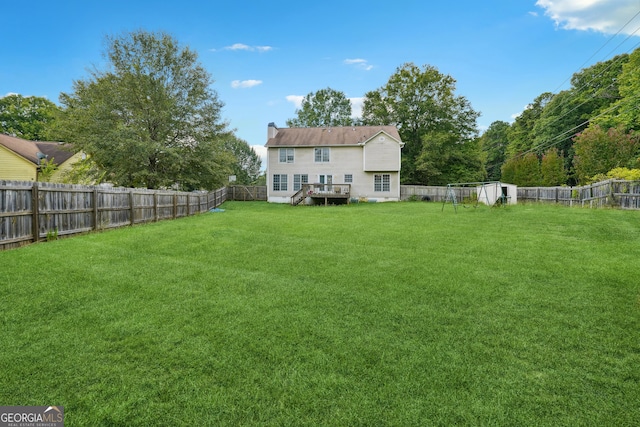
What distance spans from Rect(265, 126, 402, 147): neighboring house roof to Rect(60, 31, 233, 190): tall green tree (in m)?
7.92

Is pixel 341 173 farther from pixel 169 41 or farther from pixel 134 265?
pixel 134 265

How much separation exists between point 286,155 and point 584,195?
68.8ft

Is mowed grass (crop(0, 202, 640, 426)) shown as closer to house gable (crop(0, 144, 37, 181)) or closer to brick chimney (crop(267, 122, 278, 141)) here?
house gable (crop(0, 144, 37, 181))

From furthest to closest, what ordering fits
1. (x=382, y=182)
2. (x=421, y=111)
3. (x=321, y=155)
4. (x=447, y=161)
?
(x=421, y=111) → (x=447, y=161) → (x=321, y=155) → (x=382, y=182)

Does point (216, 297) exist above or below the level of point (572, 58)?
below

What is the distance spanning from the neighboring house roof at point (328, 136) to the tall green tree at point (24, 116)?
31.6 meters

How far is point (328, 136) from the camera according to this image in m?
28.1

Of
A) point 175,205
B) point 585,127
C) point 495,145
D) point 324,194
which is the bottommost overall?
point 175,205

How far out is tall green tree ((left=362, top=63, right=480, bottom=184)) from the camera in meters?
33.4

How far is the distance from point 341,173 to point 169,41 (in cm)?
1542

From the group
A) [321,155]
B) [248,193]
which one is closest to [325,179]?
[321,155]

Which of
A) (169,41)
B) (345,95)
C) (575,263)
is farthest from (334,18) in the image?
(345,95)

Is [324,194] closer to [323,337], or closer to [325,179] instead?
[325,179]

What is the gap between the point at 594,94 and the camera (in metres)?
36.2
